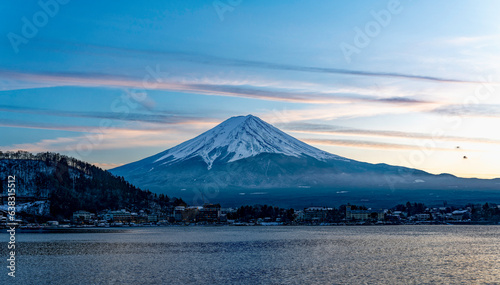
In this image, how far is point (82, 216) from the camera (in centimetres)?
18212

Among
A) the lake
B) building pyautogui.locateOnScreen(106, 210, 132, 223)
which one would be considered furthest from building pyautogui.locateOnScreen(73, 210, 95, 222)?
the lake

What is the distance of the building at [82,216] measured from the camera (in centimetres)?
18046

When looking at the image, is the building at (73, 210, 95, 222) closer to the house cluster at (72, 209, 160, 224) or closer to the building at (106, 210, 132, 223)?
the house cluster at (72, 209, 160, 224)

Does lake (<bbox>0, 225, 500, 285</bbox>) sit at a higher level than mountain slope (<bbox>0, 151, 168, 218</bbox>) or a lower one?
lower

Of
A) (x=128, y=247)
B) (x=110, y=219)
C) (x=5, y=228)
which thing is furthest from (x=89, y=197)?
(x=128, y=247)

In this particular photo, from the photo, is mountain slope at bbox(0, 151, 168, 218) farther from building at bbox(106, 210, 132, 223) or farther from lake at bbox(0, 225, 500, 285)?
lake at bbox(0, 225, 500, 285)

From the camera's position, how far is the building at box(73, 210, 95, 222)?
592 feet

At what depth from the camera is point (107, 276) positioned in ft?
174

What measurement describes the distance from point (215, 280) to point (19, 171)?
157 meters

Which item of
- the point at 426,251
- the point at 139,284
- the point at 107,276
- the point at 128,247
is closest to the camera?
the point at 139,284

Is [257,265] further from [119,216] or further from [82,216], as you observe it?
[119,216]

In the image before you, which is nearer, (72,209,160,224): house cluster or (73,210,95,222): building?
(73,210,95,222): building

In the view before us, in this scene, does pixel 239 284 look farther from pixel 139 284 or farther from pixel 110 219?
pixel 110 219

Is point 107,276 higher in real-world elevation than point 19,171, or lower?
lower
